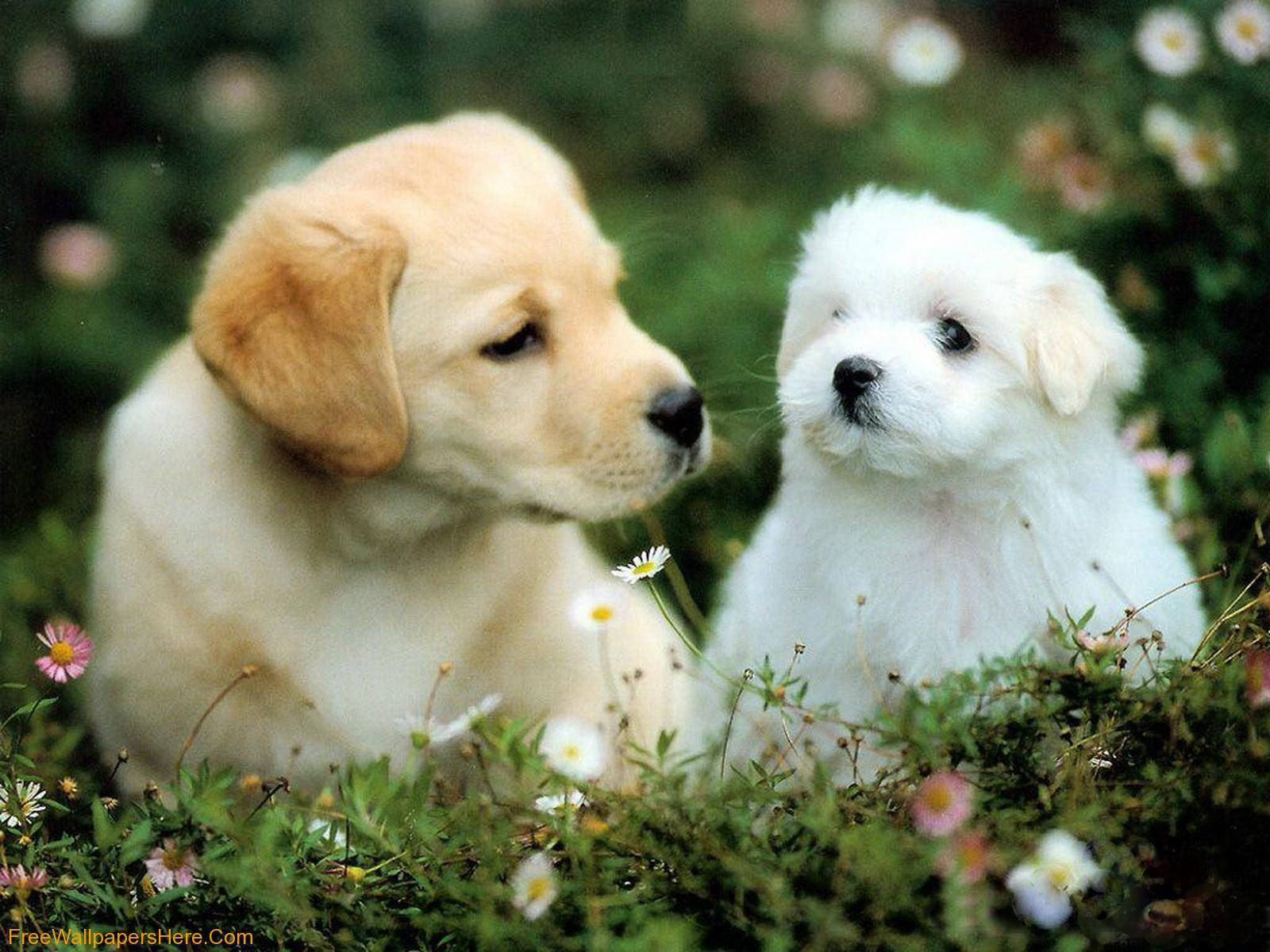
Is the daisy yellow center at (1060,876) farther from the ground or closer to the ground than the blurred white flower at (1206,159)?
closer to the ground

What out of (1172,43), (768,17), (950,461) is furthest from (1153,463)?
(768,17)

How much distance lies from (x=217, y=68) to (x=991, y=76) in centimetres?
352

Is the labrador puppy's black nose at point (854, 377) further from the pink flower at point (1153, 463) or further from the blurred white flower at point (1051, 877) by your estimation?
the pink flower at point (1153, 463)

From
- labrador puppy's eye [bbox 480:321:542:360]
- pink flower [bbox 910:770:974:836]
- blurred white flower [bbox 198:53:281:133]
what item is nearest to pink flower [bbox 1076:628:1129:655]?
pink flower [bbox 910:770:974:836]

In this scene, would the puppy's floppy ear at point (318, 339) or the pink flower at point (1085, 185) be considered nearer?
the puppy's floppy ear at point (318, 339)

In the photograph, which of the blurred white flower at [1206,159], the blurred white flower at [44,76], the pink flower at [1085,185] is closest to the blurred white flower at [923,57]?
the pink flower at [1085,185]

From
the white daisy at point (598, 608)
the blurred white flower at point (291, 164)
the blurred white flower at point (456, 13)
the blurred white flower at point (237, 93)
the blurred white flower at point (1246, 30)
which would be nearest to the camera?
the white daisy at point (598, 608)

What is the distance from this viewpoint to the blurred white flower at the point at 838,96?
6.15 m

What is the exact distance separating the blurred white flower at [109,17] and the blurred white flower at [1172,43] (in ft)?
12.8

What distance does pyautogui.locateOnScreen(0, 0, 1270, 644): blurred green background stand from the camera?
359cm

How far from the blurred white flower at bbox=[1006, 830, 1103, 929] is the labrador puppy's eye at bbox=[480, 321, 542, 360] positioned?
1348 millimetres

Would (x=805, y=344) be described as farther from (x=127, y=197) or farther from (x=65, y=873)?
(x=127, y=197)

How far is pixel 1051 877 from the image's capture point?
182cm

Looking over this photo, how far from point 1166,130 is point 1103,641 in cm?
207
